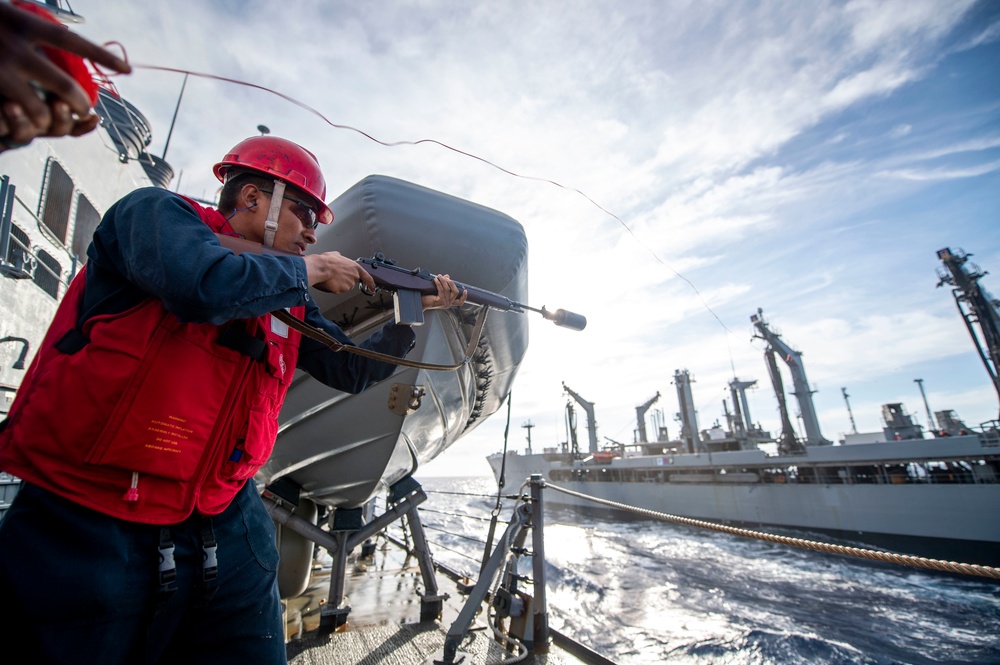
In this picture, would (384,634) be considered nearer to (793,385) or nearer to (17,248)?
(17,248)

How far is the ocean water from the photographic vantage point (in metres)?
6.88

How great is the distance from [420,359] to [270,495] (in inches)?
83.5

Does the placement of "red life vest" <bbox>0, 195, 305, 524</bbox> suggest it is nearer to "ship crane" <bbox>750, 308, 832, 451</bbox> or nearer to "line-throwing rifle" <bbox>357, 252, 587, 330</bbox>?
"line-throwing rifle" <bbox>357, 252, 587, 330</bbox>

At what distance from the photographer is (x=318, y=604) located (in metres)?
4.36

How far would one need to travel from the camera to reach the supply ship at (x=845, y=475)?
16094 millimetres

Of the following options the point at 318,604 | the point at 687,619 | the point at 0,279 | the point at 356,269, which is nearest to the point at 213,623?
the point at 356,269

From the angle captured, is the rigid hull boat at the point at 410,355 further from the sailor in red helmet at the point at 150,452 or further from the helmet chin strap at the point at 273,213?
the sailor in red helmet at the point at 150,452

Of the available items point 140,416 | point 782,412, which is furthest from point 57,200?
point 782,412

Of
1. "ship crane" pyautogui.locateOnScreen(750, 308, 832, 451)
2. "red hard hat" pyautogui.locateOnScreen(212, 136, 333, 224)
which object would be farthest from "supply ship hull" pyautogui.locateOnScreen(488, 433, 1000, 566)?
"red hard hat" pyautogui.locateOnScreen(212, 136, 333, 224)

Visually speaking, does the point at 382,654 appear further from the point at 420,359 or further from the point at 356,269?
the point at 356,269

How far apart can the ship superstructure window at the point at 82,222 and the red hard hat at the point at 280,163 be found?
675cm

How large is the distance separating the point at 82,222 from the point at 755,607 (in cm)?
1514

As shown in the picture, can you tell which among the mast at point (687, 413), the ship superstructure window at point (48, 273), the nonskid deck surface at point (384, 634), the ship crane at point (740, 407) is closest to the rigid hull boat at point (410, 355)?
the nonskid deck surface at point (384, 634)

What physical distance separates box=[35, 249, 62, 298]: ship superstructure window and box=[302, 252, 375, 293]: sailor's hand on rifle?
6.44m
